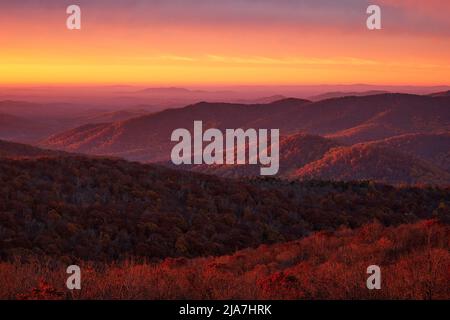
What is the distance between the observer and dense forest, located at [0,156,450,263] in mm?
15383

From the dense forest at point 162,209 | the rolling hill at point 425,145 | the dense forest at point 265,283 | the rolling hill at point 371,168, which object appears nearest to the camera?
the dense forest at point 265,283

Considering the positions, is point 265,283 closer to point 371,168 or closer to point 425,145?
point 371,168

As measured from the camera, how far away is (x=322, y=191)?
26.2 m

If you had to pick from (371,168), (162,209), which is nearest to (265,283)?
(162,209)

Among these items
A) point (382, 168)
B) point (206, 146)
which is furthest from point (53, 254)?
point (206, 146)

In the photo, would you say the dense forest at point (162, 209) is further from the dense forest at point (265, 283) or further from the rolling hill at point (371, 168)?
the rolling hill at point (371, 168)

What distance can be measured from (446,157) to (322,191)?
10485cm

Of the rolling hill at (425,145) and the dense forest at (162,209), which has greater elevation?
the dense forest at (162,209)

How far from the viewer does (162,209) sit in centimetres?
1962

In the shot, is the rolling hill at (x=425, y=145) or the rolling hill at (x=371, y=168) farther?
the rolling hill at (x=425, y=145)

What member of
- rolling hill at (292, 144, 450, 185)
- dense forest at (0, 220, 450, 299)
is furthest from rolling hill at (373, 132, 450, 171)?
dense forest at (0, 220, 450, 299)

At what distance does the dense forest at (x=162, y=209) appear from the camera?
15.4m

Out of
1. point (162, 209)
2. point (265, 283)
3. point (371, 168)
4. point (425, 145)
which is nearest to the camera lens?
point (265, 283)

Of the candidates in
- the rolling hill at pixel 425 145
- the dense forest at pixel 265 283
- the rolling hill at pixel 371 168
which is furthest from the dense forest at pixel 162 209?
the rolling hill at pixel 425 145
